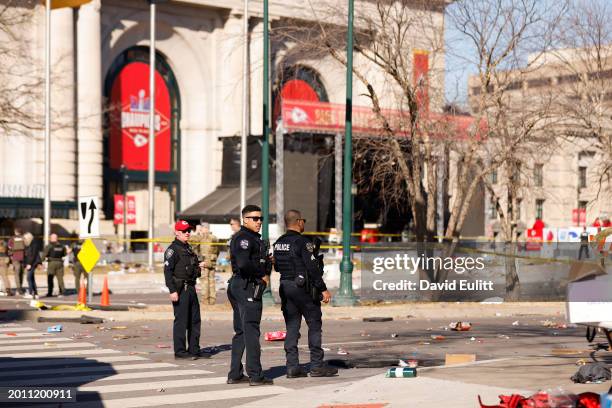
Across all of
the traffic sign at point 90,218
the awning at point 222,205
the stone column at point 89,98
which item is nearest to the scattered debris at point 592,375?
Result: the traffic sign at point 90,218

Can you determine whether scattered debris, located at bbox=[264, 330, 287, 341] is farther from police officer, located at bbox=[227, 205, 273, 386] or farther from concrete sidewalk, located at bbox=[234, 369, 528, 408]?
concrete sidewalk, located at bbox=[234, 369, 528, 408]

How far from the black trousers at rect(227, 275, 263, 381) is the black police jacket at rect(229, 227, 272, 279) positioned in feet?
0.41

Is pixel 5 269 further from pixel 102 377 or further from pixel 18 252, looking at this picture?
pixel 102 377

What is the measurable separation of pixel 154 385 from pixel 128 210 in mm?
51962

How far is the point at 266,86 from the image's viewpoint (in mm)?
26344

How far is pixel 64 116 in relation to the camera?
6031 centimetres

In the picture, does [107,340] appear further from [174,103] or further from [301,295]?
[174,103]

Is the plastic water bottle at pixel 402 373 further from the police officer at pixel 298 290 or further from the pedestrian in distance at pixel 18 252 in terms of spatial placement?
the pedestrian in distance at pixel 18 252

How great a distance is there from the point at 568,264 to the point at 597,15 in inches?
287

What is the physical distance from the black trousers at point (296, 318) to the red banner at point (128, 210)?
4994cm

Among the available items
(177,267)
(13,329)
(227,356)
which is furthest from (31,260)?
(177,267)

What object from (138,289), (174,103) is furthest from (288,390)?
(174,103)

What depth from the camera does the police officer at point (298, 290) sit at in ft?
44.6

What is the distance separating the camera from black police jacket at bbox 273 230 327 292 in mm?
13594
